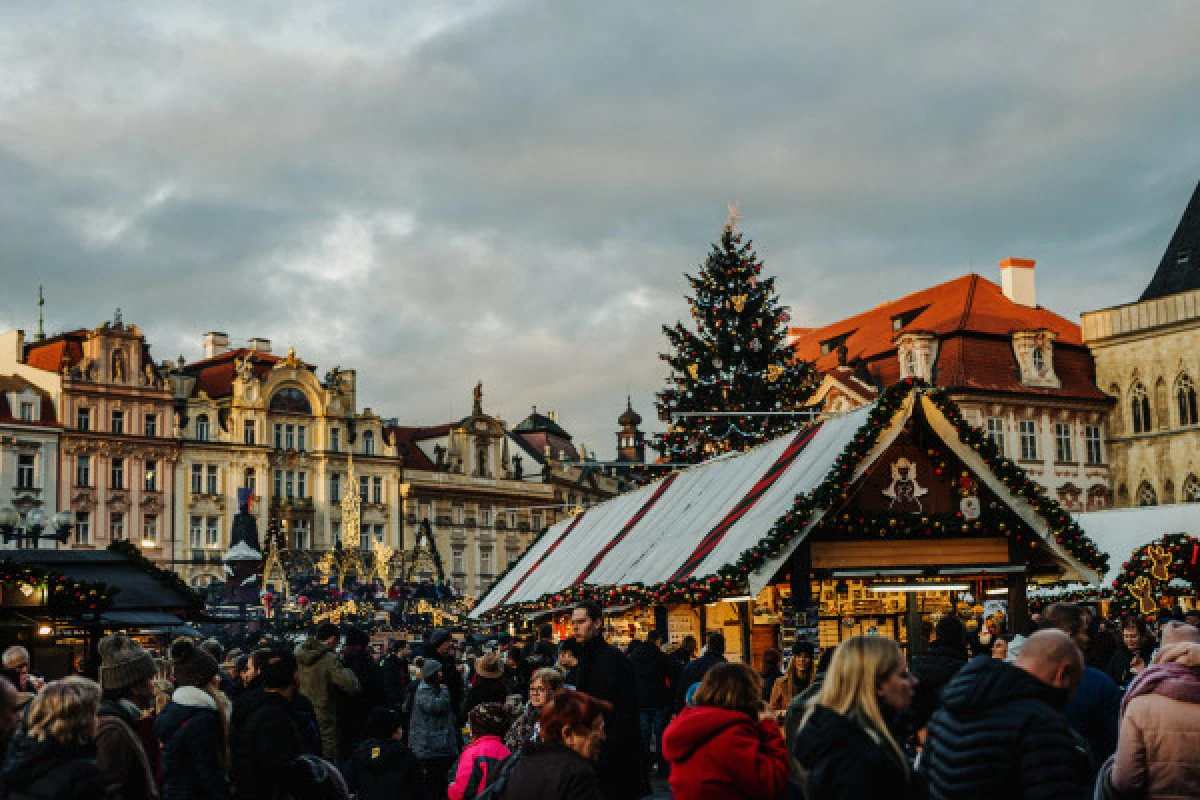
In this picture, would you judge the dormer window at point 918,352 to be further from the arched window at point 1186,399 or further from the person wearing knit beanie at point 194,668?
the person wearing knit beanie at point 194,668

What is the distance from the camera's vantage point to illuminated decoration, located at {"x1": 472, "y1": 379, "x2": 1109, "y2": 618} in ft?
50.1

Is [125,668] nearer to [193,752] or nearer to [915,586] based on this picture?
[193,752]

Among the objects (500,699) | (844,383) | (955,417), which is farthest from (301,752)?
(844,383)

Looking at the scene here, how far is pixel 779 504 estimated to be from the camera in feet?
52.5

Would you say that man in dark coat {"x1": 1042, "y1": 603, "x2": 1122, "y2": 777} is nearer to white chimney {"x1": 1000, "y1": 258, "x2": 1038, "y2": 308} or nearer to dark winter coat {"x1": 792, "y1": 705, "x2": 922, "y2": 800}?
dark winter coat {"x1": 792, "y1": 705, "x2": 922, "y2": 800}

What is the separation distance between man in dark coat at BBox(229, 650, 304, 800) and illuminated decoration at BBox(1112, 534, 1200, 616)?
699 inches

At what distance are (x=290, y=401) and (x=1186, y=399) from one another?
3870cm

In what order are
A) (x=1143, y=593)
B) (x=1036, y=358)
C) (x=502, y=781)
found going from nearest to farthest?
(x=502, y=781)
(x=1143, y=593)
(x=1036, y=358)

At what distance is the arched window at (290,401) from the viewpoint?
228ft

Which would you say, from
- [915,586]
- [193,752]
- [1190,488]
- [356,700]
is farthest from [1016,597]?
[1190,488]

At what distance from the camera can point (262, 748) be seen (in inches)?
307

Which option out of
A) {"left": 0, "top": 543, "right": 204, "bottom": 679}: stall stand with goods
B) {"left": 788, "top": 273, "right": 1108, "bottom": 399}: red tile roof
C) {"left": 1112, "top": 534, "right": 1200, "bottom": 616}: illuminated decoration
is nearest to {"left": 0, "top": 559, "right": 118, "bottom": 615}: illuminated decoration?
{"left": 0, "top": 543, "right": 204, "bottom": 679}: stall stand with goods

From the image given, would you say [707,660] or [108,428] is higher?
[108,428]

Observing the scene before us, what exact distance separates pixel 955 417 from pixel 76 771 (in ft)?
39.3
